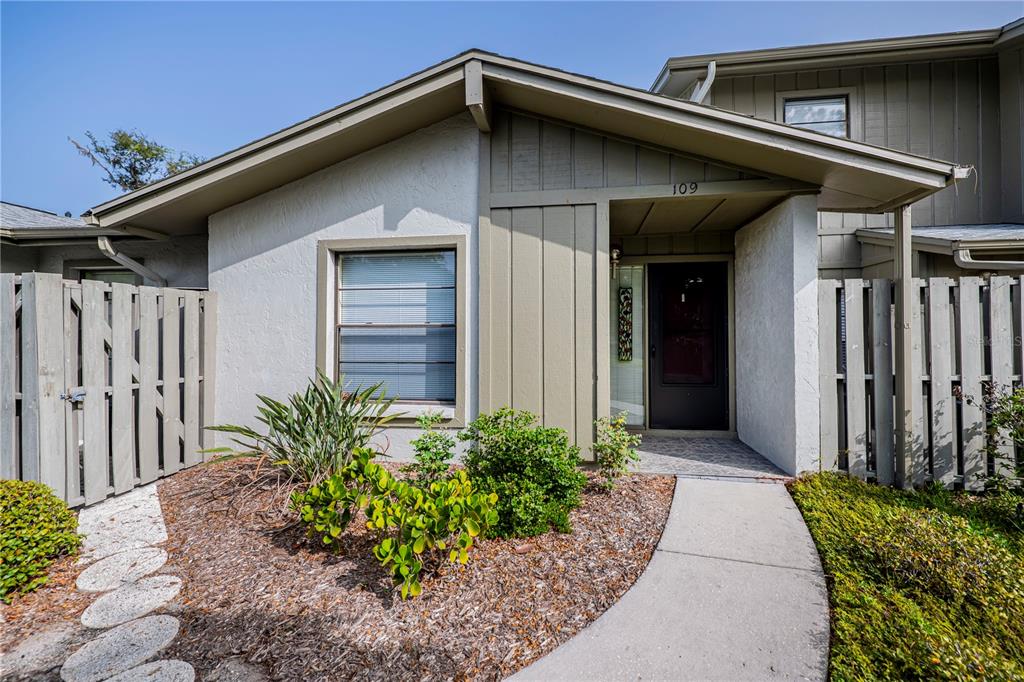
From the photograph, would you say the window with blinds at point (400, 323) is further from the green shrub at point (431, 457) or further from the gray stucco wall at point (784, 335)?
the gray stucco wall at point (784, 335)

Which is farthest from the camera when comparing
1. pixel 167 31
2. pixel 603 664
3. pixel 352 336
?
pixel 167 31

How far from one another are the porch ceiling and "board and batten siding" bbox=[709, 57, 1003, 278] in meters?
2.16

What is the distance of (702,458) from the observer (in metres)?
4.55

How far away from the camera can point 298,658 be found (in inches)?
75.2

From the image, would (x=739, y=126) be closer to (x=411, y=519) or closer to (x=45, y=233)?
(x=411, y=519)

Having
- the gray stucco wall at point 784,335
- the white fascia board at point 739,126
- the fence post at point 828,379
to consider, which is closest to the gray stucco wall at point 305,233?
the white fascia board at point 739,126

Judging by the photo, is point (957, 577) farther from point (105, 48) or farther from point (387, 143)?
point (105, 48)

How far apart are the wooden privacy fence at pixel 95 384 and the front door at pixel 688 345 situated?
526cm

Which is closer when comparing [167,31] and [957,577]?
[957,577]

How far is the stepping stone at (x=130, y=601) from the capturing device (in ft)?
7.23

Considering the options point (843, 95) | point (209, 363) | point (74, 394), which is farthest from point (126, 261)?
point (843, 95)

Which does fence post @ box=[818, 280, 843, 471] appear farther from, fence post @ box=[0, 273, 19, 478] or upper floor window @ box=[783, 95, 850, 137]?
fence post @ box=[0, 273, 19, 478]

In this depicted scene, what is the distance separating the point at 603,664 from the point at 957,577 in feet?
6.46

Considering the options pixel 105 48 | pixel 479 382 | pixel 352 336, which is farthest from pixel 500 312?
pixel 105 48
